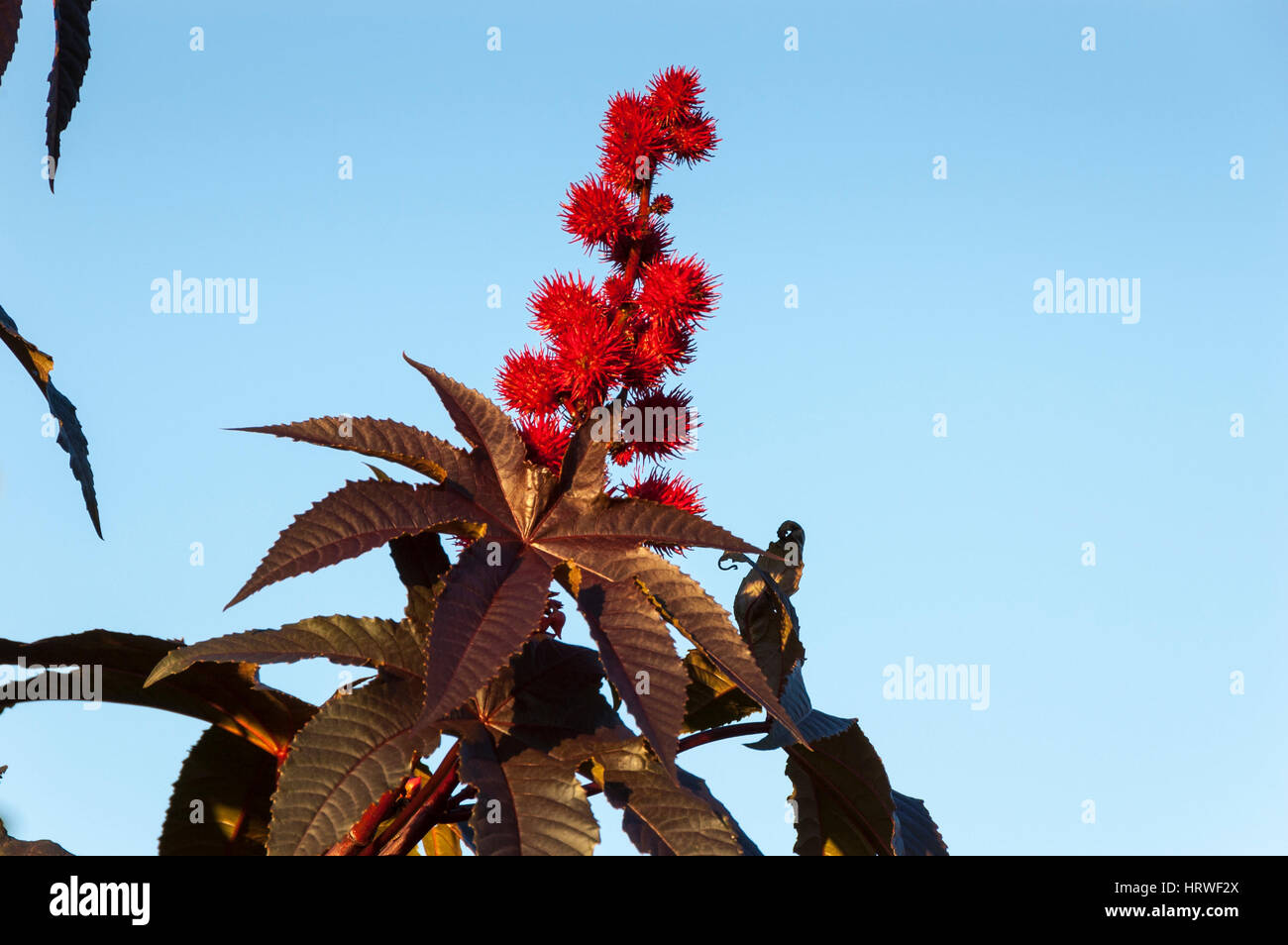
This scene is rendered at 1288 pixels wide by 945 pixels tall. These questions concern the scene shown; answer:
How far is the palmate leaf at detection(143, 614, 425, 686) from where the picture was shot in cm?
158

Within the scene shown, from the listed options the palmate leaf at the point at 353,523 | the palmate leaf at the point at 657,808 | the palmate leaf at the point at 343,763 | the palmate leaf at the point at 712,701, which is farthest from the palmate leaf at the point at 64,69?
the palmate leaf at the point at 712,701

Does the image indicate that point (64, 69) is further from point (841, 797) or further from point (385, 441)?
point (841, 797)

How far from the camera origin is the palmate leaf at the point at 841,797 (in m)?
2.08

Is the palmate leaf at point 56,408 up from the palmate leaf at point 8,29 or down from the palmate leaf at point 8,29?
down

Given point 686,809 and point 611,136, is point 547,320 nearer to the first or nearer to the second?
point 611,136

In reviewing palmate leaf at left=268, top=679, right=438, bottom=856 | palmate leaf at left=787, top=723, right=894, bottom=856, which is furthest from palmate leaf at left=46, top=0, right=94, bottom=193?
palmate leaf at left=787, top=723, right=894, bottom=856

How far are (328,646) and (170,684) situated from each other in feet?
1.28

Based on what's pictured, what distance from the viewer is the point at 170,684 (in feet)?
6.12

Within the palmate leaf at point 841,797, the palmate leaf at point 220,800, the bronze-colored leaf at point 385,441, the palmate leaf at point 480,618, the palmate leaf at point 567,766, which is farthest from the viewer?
the palmate leaf at point 841,797

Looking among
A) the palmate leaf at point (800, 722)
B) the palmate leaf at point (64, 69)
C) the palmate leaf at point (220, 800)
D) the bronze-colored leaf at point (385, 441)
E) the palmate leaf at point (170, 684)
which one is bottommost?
the palmate leaf at point (220, 800)

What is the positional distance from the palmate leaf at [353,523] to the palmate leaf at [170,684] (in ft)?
1.12

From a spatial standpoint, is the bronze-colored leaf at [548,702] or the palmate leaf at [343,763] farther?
the bronze-colored leaf at [548,702]

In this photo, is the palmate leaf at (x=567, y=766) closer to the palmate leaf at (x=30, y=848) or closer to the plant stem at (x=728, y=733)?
the plant stem at (x=728, y=733)

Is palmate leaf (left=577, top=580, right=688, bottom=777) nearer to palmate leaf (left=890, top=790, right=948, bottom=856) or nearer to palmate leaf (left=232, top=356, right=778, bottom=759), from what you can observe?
palmate leaf (left=232, top=356, right=778, bottom=759)
